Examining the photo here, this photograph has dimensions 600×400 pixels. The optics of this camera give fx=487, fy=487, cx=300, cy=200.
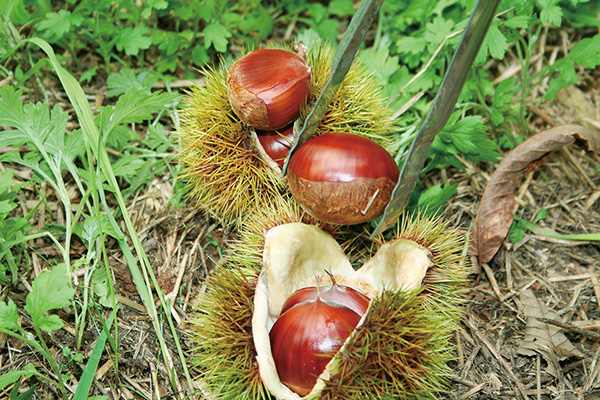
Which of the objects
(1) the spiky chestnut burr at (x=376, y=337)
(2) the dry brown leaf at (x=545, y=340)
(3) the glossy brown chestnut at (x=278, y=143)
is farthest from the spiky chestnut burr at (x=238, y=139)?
(2) the dry brown leaf at (x=545, y=340)

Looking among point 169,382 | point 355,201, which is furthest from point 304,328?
point 169,382

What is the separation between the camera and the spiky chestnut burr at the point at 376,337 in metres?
1.25

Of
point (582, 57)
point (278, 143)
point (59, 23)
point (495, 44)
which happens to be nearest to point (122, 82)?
point (59, 23)

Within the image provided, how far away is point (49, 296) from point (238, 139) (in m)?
0.80

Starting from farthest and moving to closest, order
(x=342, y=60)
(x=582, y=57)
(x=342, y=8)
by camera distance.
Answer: (x=342, y=8) < (x=582, y=57) < (x=342, y=60)

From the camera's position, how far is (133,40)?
219cm

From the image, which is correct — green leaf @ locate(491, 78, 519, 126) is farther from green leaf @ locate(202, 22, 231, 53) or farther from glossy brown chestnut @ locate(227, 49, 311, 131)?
green leaf @ locate(202, 22, 231, 53)

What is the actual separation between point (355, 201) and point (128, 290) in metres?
0.95

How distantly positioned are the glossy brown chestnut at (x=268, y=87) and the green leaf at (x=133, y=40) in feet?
2.29

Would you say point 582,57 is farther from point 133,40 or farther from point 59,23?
point 59,23

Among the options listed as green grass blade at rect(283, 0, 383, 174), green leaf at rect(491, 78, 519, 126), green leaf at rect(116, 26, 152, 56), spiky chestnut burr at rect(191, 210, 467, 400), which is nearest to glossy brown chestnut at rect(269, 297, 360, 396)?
spiky chestnut burr at rect(191, 210, 467, 400)

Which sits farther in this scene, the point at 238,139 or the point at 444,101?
the point at 238,139

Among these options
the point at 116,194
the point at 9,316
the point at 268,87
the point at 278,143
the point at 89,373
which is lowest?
the point at 89,373

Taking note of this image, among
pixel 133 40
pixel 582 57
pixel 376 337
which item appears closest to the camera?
pixel 376 337
